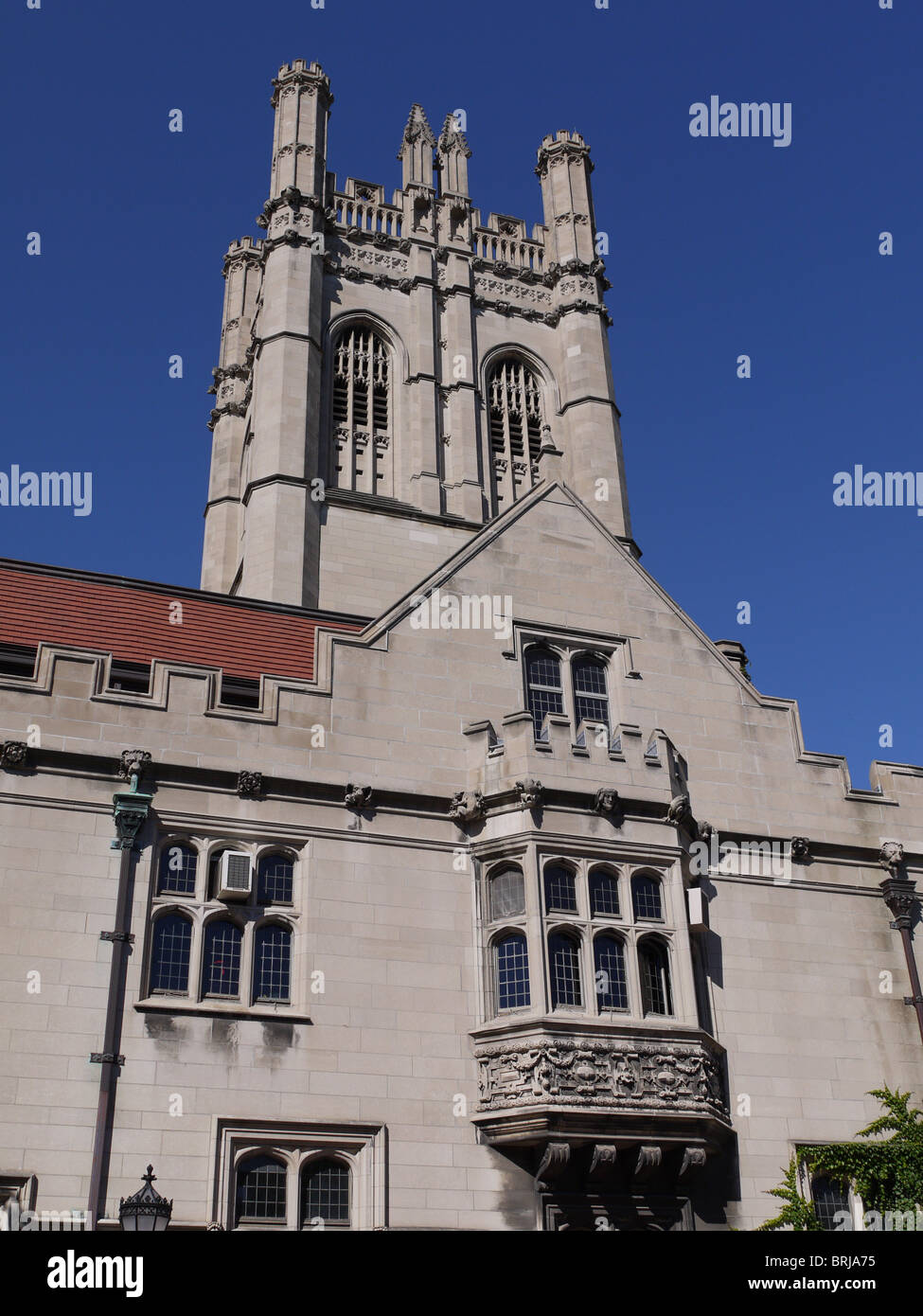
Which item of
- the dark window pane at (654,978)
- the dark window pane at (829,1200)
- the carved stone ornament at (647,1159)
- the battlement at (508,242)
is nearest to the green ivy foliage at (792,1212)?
the dark window pane at (829,1200)

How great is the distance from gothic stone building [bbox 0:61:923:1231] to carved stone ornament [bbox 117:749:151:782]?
0.11 feet

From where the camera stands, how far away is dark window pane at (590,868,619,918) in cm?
1739

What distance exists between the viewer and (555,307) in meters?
49.2

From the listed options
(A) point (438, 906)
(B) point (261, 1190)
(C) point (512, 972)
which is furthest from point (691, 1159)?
(B) point (261, 1190)

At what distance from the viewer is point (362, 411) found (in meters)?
44.2

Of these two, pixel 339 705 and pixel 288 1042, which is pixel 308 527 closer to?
pixel 339 705

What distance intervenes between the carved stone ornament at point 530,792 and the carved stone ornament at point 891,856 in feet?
19.0

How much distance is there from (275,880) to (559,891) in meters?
3.62

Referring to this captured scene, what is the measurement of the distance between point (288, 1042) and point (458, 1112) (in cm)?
218

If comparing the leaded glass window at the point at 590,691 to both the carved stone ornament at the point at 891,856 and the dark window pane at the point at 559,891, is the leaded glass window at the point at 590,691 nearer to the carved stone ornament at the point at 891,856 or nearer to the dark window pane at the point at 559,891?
the dark window pane at the point at 559,891

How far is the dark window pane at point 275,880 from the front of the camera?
16.7 metres

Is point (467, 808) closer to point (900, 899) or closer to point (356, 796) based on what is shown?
point (356, 796)
